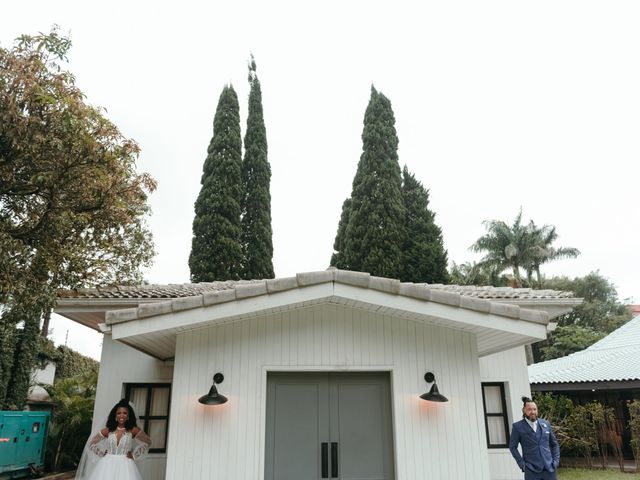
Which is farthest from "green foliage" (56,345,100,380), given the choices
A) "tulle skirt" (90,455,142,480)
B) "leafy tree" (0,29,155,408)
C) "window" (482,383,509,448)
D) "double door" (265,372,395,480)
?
"window" (482,383,509,448)

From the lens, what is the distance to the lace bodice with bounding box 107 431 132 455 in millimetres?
6090

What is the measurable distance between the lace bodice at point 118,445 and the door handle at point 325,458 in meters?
2.52

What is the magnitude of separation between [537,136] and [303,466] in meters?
18.5

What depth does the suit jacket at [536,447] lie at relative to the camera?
5.34 m

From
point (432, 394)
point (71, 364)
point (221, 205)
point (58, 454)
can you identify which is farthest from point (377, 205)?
point (432, 394)

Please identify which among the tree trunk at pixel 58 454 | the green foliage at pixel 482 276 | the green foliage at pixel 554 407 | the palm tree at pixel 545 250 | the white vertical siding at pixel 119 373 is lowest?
the tree trunk at pixel 58 454

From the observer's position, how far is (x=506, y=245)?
3594cm

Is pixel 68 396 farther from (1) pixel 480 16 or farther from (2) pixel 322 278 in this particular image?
(1) pixel 480 16

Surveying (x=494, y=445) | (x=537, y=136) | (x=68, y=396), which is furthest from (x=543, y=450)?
(x=537, y=136)

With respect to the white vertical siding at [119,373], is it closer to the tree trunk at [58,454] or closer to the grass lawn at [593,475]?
the tree trunk at [58,454]

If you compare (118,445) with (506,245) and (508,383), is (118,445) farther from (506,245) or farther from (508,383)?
(506,245)

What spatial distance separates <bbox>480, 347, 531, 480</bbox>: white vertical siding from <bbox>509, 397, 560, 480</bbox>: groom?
252 cm

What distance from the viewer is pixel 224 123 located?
25172mm

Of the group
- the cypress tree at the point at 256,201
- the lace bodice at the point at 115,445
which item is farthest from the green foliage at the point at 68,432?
the cypress tree at the point at 256,201
